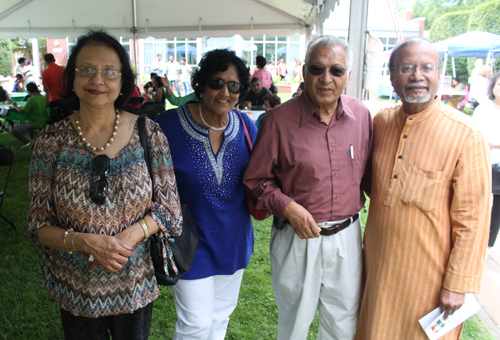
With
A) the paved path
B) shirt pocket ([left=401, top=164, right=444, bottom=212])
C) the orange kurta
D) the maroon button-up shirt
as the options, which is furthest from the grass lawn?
shirt pocket ([left=401, top=164, right=444, bottom=212])

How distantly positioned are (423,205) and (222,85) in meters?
1.20

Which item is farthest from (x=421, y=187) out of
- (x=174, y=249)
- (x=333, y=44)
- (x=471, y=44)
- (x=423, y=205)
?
(x=471, y=44)

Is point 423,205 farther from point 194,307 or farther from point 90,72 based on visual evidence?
point 90,72

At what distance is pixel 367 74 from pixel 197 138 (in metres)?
2.33

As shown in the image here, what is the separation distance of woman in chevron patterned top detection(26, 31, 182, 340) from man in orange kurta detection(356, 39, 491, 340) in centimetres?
106

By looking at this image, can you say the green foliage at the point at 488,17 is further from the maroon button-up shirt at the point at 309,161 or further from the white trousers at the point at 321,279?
the white trousers at the point at 321,279

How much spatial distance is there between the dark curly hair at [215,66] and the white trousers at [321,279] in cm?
92

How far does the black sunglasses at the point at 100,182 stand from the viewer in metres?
1.59

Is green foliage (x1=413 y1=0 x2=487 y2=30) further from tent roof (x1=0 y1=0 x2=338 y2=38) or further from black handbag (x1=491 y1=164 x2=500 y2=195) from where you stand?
black handbag (x1=491 y1=164 x2=500 y2=195)

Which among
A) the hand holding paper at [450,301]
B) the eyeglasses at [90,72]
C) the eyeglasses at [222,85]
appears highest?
the eyeglasses at [90,72]

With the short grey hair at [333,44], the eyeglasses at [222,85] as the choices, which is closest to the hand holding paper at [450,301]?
the short grey hair at [333,44]

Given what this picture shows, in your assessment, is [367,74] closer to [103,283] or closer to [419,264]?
[419,264]

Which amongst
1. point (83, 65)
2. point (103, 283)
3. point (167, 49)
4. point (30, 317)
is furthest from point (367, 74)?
point (167, 49)

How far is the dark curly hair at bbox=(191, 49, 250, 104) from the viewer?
213 centimetres
